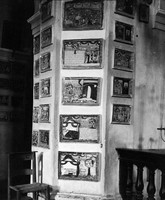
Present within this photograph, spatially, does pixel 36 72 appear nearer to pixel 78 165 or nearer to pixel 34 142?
pixel 34 142

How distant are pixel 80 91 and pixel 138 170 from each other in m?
1.19

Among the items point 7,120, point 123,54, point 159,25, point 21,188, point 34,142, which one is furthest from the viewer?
point 7,120

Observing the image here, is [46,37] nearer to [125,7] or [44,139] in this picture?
[125,7]

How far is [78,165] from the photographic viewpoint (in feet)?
11.5

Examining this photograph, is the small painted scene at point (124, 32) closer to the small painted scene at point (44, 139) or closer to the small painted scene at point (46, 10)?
the small painted scene at point (46, 10)

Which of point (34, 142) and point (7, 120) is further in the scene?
point (7, 120)

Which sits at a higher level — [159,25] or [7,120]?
[159,25]

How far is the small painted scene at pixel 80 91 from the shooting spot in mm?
3514

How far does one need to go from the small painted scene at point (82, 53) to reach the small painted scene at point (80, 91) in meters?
0.18

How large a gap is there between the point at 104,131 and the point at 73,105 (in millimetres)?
509

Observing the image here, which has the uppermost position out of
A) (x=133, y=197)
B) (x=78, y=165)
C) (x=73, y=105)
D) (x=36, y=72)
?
(x=36, y=72)

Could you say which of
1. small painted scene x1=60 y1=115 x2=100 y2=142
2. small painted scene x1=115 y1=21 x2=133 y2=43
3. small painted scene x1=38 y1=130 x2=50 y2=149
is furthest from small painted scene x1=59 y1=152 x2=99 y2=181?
small painted scene x1=115 y1=21 x2=133 y2=43

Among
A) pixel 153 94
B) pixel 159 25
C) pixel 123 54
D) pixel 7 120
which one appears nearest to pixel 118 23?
pixel 123 54

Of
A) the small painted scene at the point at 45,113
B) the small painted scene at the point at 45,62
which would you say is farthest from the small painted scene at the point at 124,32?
the small painted scene at the point at 45,113
